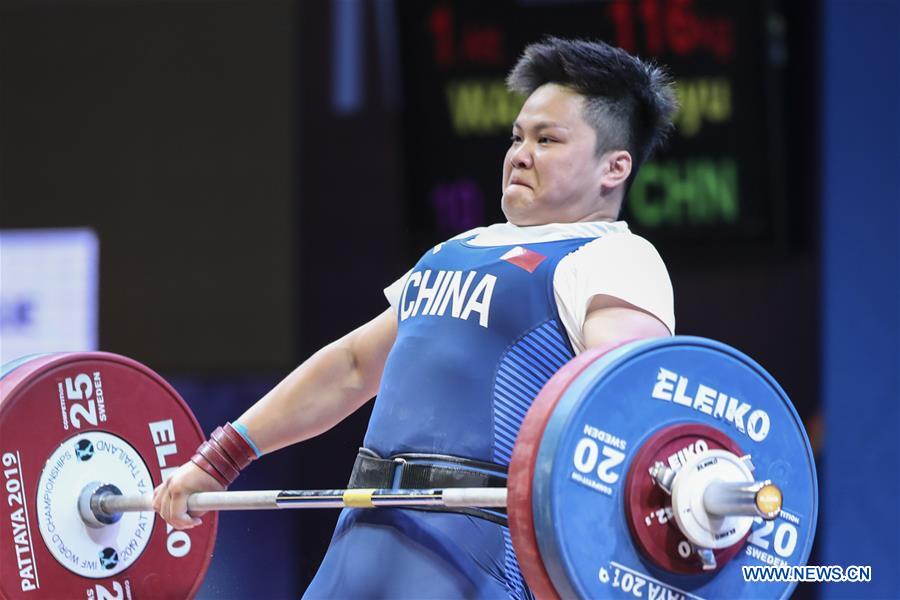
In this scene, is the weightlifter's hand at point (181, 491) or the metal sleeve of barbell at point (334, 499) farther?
the weightlifter's hand at point (181, 491)

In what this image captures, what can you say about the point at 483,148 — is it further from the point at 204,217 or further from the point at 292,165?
the point at 204,217

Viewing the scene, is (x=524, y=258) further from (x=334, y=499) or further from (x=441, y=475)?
(x=334, y=499)

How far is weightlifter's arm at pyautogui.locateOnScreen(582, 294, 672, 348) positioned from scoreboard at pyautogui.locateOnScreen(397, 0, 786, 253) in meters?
2.46

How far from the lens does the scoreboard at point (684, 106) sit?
14.6 ft

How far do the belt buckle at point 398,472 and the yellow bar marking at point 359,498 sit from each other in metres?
0.05

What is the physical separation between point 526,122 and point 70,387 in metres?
0.99

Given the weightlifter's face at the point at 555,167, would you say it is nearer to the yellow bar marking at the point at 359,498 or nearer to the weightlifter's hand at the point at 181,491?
the yellow bar marking at the point at 359,498

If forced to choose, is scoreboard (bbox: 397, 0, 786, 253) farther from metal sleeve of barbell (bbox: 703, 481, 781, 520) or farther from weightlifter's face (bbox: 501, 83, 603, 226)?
metal sleeve of barbell (bbox: 703, 481, 781, 520)

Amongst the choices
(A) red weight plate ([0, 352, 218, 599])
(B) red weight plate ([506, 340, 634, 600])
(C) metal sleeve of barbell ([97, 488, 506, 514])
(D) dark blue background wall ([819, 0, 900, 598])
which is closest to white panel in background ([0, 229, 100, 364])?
(D) dark blue background wall ([819, 0, 900, 598])

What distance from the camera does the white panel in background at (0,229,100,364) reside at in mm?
5875

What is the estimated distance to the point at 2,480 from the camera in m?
2.38

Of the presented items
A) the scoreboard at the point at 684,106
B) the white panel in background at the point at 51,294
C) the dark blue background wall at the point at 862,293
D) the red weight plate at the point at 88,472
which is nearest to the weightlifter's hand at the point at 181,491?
the red weight plate at the point at 88,472

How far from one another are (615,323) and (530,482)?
0.34 metres

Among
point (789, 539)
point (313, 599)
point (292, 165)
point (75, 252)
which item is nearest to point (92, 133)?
point (75, 252)
